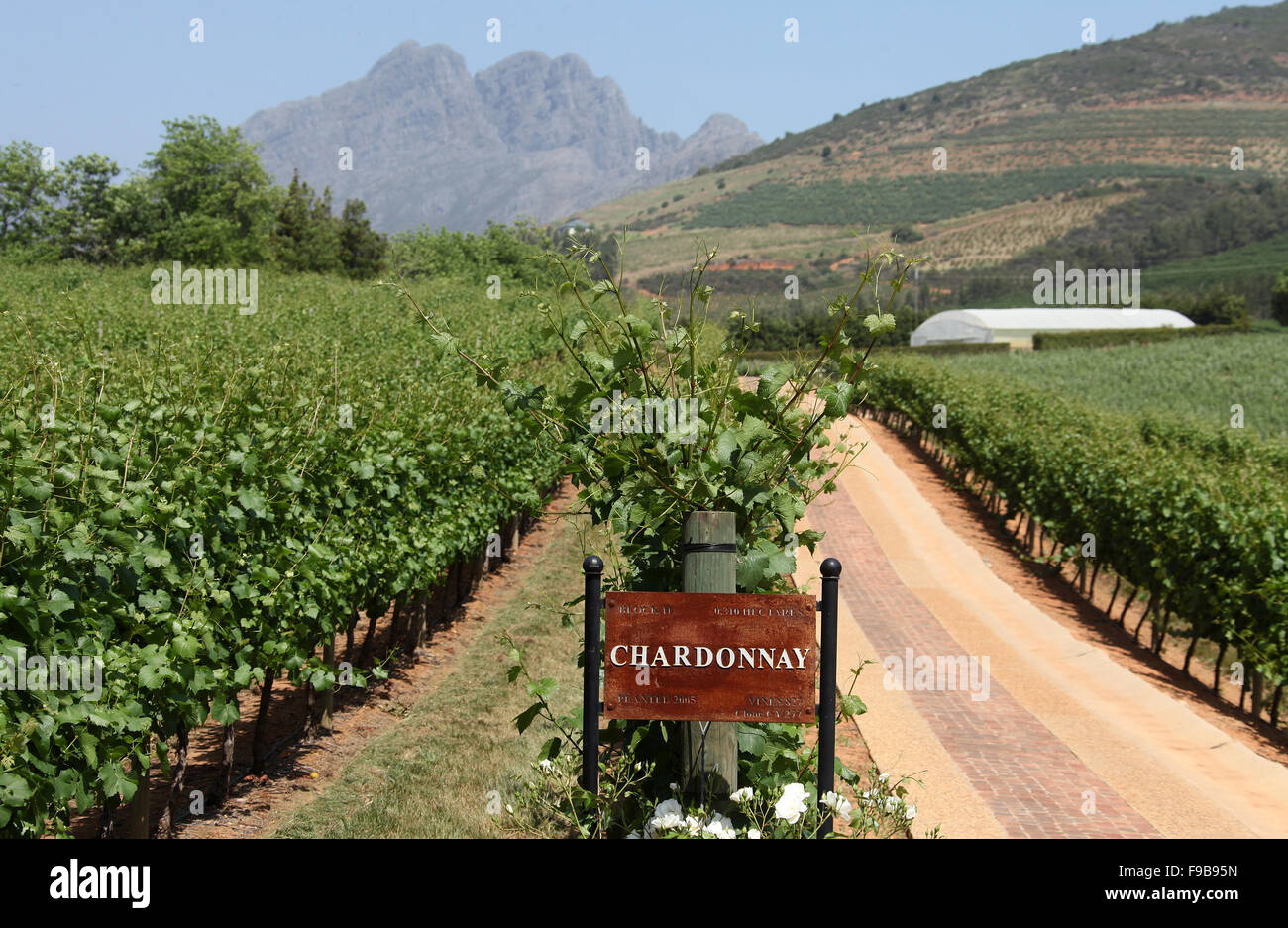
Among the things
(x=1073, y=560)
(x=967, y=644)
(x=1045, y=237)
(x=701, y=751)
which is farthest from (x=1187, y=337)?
(x=1045, y=237)

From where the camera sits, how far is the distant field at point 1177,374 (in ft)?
117

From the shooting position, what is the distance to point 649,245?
152 meters

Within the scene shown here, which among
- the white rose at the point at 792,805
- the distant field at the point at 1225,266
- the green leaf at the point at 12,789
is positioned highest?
the distant field at the point at 1225,266

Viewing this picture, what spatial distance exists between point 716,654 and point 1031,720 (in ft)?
→ 22.6

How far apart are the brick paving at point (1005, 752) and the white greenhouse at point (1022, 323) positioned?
6256 centimetres

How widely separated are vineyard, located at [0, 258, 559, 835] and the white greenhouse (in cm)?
6564

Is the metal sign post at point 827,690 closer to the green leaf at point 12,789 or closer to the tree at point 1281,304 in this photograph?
the green leaf at point 12,789

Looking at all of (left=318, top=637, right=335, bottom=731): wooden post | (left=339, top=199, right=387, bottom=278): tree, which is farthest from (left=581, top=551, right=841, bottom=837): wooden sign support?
(left=339, top=199, right=387, bottom=278): tree

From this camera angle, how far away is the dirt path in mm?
7633

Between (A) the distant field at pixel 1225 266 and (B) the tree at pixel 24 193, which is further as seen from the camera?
(A) the distant field at pixel 1225 266

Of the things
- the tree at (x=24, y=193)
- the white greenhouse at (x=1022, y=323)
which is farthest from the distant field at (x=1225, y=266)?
the tree at (x=24, y=193)

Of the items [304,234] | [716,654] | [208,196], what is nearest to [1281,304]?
[304,234]

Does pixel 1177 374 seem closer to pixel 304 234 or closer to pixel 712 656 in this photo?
pixel 304 234

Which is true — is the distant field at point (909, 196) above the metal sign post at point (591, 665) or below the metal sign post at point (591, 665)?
above
